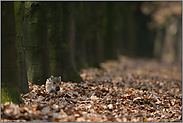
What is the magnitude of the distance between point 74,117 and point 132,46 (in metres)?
25.3

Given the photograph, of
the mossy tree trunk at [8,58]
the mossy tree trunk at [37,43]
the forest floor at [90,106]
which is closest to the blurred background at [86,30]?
the mossy tree trunk at [37,43]

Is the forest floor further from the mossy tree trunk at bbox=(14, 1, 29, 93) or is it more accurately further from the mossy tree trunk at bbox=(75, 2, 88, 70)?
the mossy tree trunk at bbox=(75, 2, 88, 70)

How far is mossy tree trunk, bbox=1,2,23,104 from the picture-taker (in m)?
4.66

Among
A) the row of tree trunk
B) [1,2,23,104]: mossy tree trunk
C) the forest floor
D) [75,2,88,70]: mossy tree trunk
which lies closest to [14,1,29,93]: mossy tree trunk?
the row of tree trunk

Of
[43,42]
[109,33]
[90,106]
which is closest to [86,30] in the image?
[109,33]

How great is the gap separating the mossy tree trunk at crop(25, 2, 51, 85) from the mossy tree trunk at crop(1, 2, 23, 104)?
2.04m

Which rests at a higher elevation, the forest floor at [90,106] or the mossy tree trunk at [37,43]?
the mossy tree trunk at [37,43]

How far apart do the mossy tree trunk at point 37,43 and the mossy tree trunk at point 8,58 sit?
204 centimetres

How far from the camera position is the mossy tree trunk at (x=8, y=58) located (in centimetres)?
466

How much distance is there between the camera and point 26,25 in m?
6.94

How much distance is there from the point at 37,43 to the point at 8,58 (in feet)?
7.23

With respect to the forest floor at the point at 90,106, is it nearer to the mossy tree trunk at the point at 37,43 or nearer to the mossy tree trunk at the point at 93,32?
the mossy tree trunk at the point at 37,43

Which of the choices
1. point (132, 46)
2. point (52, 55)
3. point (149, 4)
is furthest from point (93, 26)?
point (132, 46)

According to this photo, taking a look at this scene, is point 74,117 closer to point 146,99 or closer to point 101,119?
point 101,119
